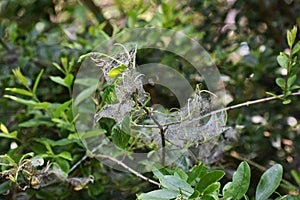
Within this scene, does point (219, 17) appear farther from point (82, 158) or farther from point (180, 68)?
point (82, 158)

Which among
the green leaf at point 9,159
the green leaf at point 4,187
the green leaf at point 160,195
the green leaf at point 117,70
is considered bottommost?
the green leaf at point 4,187

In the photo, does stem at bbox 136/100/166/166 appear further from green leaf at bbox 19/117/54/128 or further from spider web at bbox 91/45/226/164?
green leaf at bbox 19/117/54/128

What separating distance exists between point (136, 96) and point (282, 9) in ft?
2.60

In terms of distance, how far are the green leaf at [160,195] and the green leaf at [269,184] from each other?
11 cm

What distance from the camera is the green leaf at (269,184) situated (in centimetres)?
54

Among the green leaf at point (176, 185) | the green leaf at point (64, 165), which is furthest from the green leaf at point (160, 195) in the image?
the green leaf at point (64, 165)

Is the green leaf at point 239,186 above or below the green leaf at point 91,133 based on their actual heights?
above

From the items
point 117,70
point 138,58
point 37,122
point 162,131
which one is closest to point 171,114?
point 162,131

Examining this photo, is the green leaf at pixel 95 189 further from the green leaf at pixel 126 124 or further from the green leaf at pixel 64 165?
the green leaf at pixel 126 124

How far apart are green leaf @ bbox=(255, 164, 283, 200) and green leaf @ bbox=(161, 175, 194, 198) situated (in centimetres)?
9

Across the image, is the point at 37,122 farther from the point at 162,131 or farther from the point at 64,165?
the point at 162,131

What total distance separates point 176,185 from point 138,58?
1.70 feet

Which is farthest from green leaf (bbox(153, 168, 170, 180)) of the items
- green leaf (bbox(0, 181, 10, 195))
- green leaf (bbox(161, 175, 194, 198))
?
green leaf (bbox(0, 181, 10, 195))

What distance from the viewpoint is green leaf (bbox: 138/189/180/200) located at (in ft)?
1.58
